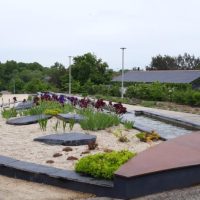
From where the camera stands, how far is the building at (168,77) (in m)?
44.2

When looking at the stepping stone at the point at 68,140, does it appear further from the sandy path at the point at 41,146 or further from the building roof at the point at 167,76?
the building roof at the point at 167,76

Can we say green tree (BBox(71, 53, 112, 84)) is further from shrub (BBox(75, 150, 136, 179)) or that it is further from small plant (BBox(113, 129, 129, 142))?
shrub (BBox(75, 150, 136, 179))

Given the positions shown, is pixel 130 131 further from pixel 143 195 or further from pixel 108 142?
pixel 143 195

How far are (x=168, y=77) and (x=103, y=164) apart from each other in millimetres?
42400

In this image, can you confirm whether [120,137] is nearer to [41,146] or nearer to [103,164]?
[41,146]

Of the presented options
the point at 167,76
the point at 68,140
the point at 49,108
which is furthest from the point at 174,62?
the point at 68,140

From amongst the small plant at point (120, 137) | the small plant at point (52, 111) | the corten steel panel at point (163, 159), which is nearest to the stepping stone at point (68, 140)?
the small plant at point (120, 137)

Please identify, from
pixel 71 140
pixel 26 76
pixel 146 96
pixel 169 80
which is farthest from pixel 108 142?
pixel 26 76

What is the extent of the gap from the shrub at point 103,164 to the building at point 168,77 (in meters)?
38.1

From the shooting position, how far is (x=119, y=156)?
5477mm

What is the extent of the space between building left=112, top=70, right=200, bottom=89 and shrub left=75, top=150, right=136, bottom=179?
38.1m

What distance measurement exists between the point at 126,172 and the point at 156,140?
3816 mm

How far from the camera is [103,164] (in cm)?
530

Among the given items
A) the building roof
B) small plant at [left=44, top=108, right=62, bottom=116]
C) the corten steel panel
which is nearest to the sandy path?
the corten steel panel
